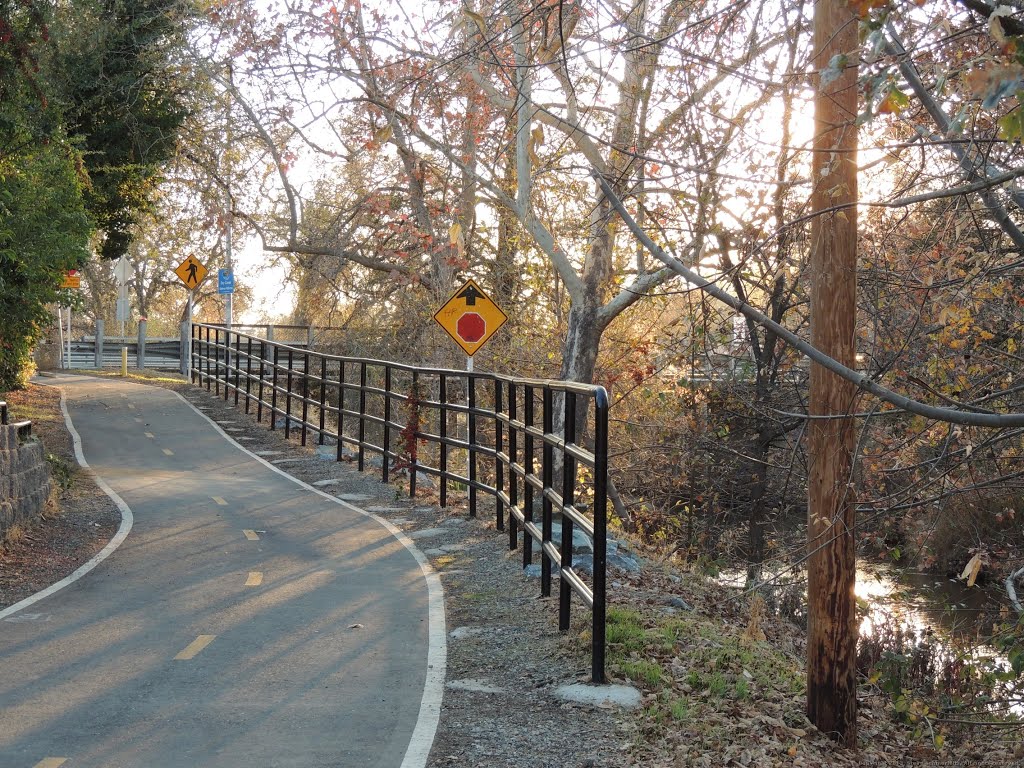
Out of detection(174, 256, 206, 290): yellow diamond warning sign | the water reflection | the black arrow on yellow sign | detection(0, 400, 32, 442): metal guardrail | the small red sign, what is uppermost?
detection(174, 256, 206, 290): yellow diamond warning sign

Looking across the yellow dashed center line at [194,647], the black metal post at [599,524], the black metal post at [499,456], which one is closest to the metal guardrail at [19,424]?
the yellow dashed center line at [194,647]

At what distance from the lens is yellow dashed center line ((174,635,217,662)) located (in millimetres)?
7401

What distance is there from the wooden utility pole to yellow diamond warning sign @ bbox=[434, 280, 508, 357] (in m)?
9.99

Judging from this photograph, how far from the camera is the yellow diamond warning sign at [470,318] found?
54.5ft

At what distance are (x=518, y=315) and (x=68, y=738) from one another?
20.0m

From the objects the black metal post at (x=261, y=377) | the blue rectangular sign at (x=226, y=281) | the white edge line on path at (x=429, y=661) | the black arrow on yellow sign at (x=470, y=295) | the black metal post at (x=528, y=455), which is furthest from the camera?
the blue rectangular sign at (x=226, y=281)

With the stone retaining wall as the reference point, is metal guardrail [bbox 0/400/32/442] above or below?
above

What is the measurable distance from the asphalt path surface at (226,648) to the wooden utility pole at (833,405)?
2.42 meters

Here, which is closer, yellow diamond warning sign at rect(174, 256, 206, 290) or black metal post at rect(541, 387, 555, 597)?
black metal post at rect(541, 387, 555, 597)

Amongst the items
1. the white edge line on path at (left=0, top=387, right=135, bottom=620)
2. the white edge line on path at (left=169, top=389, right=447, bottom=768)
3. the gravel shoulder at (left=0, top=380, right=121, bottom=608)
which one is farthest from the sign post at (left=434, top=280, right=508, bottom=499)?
the gravel shoulder at (left=0, top=380, right=121, bottom=608)

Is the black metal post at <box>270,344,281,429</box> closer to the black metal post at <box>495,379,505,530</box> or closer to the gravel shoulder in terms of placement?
the gravel shoulder

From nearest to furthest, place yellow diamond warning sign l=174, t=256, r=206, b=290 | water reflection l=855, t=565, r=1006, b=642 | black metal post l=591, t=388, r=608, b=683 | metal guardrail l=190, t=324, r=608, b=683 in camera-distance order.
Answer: black metal post l=591, t=388, r=608, b=683 < metal guardrail l=190, t=324, r=608, b=683 < water reflection l=855, t=565, r=1006, b=642 < yellow diamond warning sign l=174, t=256, r=206, b=290

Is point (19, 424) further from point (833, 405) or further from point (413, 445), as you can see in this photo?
point (833, 405)

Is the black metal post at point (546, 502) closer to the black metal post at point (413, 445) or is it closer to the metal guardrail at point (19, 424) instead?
the metal guardrail at point (19, 424)
